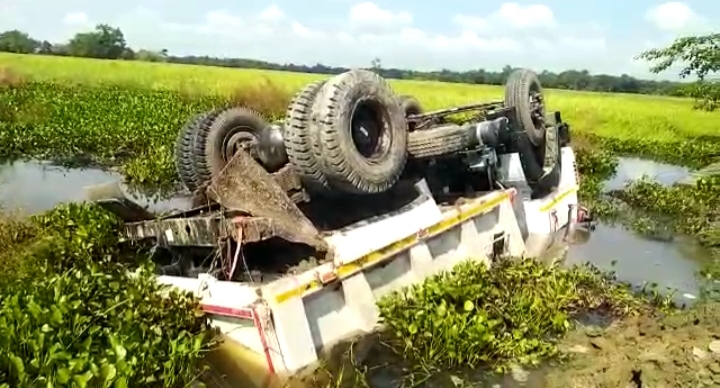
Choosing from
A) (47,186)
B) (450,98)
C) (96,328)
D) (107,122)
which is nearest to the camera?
(96,328)

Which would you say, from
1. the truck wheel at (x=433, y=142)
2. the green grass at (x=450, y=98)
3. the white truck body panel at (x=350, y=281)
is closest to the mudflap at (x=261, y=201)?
the white truck body panel at (x=350, y=281)

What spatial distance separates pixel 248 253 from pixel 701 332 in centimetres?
384

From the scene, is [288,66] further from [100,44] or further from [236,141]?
[236,141]

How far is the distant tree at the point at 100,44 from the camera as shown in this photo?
68.1 meters

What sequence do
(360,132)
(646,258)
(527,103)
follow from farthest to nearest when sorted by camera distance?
(646,258)
(527,103)
(360,132)

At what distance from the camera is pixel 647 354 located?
5.81 meters

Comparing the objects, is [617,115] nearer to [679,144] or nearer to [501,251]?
[679,144]

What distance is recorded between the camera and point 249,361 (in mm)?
5008

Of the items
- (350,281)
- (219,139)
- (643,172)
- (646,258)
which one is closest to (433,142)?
(219,139)

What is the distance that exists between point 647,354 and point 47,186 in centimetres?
1150

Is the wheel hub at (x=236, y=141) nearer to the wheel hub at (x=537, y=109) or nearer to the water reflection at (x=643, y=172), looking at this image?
the wheel hub at (x=537, y=109)

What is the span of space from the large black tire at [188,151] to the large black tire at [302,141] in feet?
5.45

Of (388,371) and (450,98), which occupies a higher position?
(388,371)

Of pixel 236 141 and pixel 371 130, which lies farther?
pixel 236 141
